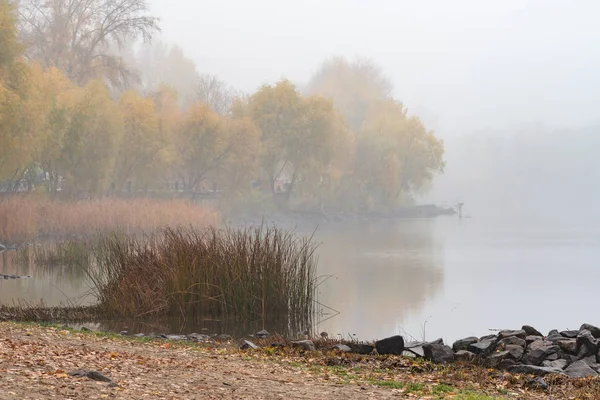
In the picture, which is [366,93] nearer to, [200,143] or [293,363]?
[200,143]

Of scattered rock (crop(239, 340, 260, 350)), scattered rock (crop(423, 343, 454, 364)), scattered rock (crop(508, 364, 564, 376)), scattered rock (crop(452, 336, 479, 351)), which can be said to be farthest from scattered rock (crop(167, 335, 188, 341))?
scattered rock (crop(508, 364, 564, 376))

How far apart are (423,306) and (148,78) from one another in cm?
5720

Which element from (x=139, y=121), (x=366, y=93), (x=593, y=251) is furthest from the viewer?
(x=366, y=93)

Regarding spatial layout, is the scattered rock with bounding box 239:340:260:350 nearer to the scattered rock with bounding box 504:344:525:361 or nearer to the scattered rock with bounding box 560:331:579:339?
the scattered rock with bounding box 504:344:525:361

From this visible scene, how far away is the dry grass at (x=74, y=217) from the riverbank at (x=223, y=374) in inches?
654

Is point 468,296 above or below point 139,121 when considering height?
below

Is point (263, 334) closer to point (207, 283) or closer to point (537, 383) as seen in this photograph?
point (207, 283)

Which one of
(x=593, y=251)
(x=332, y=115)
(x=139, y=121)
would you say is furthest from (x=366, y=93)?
(x=593, y=251)

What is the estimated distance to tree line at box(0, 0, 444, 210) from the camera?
29438 mm

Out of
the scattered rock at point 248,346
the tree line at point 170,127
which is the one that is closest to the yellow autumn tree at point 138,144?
the tree line at point 170,127

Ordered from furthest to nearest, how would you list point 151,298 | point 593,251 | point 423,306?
point 593,251
point 423,306
point 151,298

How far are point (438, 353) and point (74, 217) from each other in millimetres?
21083

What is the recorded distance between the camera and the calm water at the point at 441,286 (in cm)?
1409

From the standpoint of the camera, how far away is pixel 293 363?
319 inches
